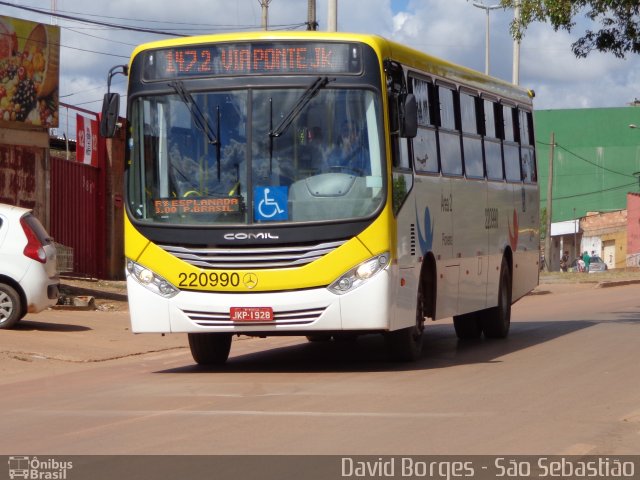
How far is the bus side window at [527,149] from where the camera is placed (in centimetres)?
1979

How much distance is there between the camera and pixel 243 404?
1071 cm

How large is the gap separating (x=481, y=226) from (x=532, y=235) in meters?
3.98

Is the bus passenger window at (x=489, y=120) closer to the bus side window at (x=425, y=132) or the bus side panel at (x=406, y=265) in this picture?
the bus side window at (x=425, y=132)

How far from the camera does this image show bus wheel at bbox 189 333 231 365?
14422mm

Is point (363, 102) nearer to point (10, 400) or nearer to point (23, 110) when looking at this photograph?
point (10, 400)

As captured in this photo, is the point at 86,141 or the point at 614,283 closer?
the point at 86,141

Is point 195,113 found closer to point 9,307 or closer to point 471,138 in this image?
point 471,138

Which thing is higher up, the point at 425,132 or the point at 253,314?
the point at 425,132

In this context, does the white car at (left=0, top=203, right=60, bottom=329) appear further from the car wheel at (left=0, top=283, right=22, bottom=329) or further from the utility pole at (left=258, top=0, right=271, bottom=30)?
the utility pole at (left=258, top=0, right=271, bottom=30)

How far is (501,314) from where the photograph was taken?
18.5 m

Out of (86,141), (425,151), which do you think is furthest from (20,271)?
(86,141)

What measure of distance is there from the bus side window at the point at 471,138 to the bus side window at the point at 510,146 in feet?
5.10

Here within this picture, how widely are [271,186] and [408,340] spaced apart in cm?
245
